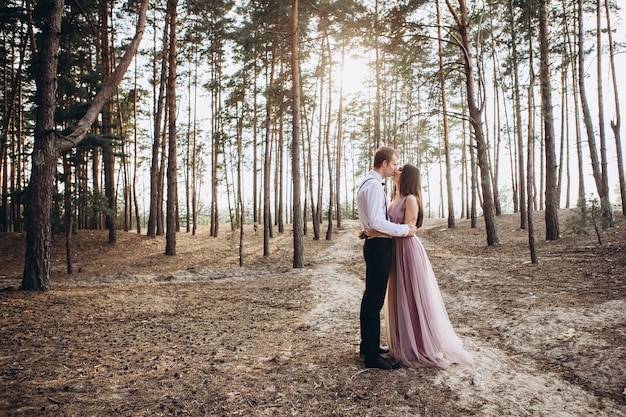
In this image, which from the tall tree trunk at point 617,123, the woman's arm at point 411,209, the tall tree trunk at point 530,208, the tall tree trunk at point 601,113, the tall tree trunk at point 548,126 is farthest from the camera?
the tall tree trunk at point 617,123

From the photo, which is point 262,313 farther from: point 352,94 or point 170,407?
point 352,94

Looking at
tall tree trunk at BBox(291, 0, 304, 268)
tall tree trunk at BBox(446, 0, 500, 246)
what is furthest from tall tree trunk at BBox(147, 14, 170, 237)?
tall tree trunk at BBox(446, 0, 500, 246)

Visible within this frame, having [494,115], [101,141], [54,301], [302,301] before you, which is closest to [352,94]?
[494,115]

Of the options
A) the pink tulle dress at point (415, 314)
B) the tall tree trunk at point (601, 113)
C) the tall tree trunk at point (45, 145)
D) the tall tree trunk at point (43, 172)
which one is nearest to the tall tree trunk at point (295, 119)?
the tall tree trunk at point (45, 145)

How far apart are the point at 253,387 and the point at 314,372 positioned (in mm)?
726

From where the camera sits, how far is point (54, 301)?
6938mm

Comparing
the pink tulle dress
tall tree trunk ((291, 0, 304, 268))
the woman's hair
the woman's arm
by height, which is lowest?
the pink tulle dress

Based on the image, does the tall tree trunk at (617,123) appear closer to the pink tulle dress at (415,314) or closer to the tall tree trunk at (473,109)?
the tall tree trunk at (473,109)

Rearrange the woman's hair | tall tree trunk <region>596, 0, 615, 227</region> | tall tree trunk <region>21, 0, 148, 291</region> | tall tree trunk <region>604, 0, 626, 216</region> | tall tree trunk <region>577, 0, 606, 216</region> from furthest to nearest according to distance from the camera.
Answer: tall tree trunk <region>604, 0, 626, 216</region>, tall tree trunk <region>596, 0, 615, 227</region>, tall tree trunk <region>577, 0, 606, 216</region>, tall tree trunk <region>21, 0, 148, 291</region>, the woman's hair

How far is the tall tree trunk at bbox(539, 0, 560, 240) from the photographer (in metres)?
11.2

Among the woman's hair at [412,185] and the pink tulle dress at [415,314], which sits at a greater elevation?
the woman's hair at [412,185]

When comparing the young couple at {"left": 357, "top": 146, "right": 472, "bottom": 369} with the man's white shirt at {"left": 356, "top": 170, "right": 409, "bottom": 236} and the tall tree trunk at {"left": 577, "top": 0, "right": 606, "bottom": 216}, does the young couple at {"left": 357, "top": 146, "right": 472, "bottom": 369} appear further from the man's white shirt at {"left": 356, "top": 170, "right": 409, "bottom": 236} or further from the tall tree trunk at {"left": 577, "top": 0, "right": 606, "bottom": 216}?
the tall tree trunk at {"left": 577, "top": 0, "right": 606, "bottom": 216}

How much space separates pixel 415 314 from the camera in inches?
156

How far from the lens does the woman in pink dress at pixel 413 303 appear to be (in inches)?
151
